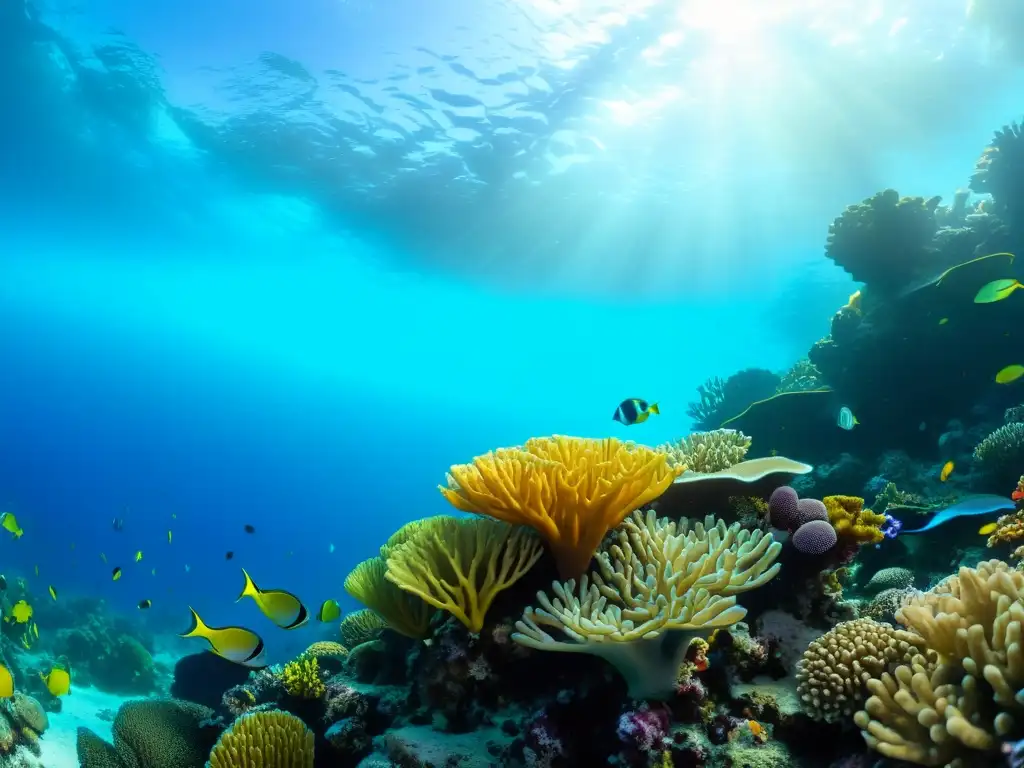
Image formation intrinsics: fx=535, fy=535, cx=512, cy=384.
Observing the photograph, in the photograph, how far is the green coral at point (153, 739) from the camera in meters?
4.89

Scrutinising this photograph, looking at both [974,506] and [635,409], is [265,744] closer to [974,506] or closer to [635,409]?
[635,409]

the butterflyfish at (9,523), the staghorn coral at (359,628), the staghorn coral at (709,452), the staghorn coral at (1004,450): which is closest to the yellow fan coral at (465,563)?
the staghorn coral at (709,452)


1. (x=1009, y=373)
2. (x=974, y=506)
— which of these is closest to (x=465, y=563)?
(x=974, y=506)

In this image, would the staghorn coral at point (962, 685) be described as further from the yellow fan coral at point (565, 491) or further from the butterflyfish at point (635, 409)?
the butterflyfish at point (635, 409)

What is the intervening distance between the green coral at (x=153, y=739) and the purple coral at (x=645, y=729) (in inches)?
179

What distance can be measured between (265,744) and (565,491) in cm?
296

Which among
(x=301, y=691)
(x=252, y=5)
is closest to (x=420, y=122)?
(x=252, y=5)

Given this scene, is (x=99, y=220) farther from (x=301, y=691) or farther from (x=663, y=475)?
(x=663, y=475)

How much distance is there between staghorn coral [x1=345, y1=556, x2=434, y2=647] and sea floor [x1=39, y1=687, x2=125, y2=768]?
6.17 m

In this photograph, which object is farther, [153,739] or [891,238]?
[891,238]

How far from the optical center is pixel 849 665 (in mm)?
2689

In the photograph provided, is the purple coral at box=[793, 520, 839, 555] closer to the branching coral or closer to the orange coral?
the orange coral

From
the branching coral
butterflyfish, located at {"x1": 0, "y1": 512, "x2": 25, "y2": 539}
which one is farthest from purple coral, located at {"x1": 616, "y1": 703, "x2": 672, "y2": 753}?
the branching coral

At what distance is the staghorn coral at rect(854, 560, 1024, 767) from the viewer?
1854 millimetres
